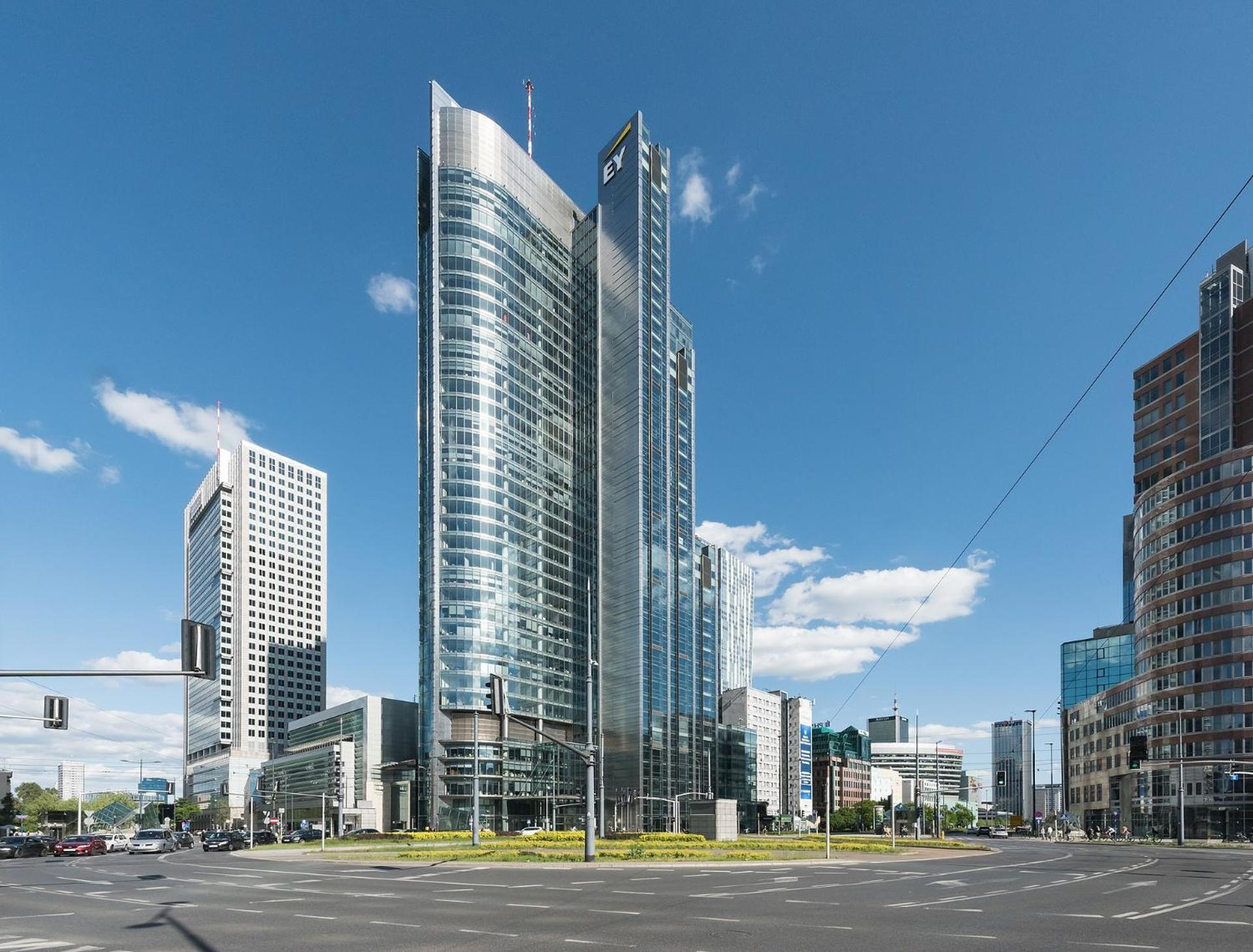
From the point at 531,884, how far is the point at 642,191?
124 meters

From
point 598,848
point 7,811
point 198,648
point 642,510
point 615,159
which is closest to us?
point 198,648

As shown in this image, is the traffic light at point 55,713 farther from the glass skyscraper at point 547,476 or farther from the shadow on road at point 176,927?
the glass skyscraper at point 547,476

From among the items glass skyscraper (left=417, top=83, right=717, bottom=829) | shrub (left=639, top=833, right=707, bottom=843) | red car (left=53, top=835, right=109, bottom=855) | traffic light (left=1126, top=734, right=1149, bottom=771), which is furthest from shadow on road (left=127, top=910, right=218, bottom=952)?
glass skyscraper (left=417, top=83, right=717, bottom=829)

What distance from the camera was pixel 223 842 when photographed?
75875 mm

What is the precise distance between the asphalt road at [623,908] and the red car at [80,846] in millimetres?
26835

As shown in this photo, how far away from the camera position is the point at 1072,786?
538 feet

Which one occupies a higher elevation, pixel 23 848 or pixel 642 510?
pixel 642 510

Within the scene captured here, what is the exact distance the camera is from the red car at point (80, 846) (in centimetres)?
6806

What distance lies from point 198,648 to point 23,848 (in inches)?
2440

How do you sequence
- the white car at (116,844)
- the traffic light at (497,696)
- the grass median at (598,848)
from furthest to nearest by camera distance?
the white car at (116,844) → the grass median at (598,848) → the traffic light at (497,696)

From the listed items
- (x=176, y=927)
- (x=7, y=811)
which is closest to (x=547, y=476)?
(x=7, y=811)

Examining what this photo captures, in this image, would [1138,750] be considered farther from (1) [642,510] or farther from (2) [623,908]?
(1) [642,510]

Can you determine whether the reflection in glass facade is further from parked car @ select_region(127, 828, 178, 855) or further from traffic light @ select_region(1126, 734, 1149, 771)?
parked car @ select_region(127, 828, 178, 855)

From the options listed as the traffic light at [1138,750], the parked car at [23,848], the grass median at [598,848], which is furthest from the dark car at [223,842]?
the traffic light at [1138,750]
